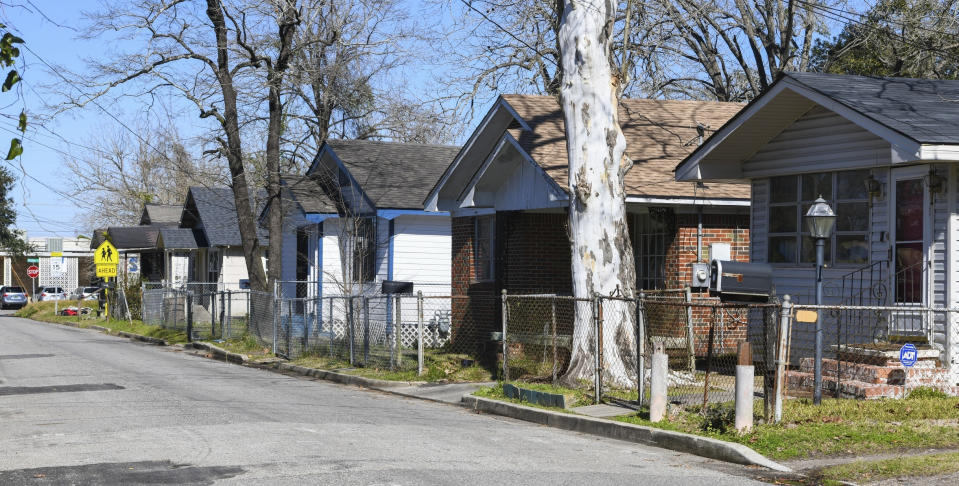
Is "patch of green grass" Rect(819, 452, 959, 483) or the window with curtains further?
the window with curtains

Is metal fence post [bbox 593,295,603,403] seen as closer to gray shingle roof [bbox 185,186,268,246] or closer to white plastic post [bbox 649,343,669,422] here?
white plastic post [bbox 649,343,669,422]

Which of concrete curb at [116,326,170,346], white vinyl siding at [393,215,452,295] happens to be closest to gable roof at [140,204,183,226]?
concrete curb at [116,326,170,346]

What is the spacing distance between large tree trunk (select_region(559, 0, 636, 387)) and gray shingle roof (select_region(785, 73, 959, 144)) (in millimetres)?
2695

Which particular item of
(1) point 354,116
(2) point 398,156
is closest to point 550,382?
(2) point 398,156

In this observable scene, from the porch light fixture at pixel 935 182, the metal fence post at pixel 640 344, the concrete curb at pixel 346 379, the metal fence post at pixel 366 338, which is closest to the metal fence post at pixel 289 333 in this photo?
the concrete curb at pixel 346 379

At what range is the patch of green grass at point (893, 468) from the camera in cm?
827

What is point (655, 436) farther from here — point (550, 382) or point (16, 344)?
point (16, 344)

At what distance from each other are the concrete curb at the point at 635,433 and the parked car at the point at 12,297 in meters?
61.2

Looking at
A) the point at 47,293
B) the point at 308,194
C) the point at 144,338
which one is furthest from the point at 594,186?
the point at 47,293

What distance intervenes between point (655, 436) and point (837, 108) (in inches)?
226

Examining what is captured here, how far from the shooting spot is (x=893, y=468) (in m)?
8.45

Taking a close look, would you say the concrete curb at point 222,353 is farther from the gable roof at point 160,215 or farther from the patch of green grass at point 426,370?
the gable roof at point 160,215

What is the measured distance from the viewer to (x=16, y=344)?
92.8ft

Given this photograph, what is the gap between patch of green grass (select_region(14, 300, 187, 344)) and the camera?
31.0 meters
